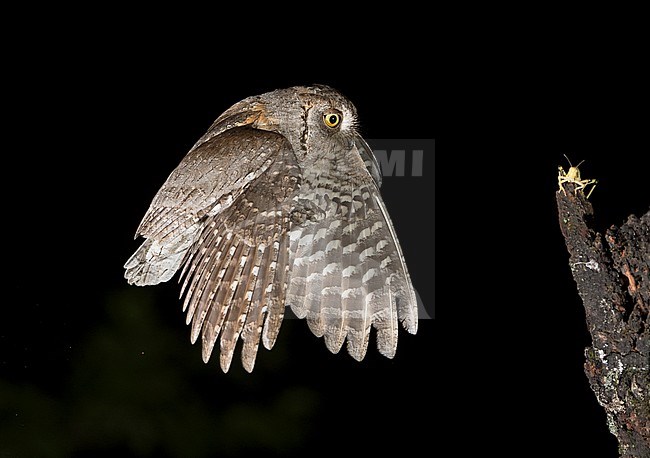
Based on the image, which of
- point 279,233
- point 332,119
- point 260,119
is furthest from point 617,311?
point 260,119

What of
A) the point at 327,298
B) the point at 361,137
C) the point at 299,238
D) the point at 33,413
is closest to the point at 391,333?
the point at 327,298

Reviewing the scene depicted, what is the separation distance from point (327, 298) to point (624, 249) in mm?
716

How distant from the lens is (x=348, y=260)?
185 centimetres

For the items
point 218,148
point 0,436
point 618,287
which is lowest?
point 0,436

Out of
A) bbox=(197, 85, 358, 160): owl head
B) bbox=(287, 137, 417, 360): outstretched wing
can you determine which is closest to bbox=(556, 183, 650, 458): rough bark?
bbox=(287, 137, 417, 360): outstretched wing

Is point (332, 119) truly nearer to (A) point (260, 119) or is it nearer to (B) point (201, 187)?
(A) point (260, 119)

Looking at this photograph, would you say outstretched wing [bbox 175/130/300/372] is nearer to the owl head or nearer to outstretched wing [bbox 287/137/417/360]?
the owl head

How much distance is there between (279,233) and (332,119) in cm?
37

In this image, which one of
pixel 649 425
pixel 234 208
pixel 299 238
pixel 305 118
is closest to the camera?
pixel 649 425

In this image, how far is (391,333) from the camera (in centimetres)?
179

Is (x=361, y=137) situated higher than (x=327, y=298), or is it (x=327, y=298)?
(x=361, y=137)

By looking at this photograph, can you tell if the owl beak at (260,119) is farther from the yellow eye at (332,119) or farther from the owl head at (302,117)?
the yellow eye at (332,119)

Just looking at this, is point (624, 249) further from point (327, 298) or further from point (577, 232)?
point (327, 298)

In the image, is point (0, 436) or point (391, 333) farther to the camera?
point (0, 436)
